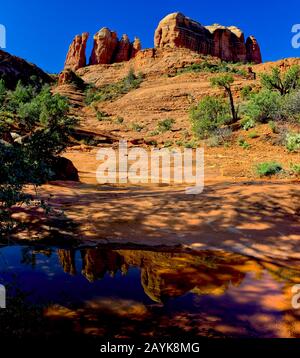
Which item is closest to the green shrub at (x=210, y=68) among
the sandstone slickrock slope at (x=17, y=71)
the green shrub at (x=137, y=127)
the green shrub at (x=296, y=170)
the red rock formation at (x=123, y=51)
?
the red rock formation at (x=123, y=51)

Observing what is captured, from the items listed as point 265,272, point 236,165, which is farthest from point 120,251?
point 236,165

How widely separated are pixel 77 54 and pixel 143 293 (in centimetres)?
8462

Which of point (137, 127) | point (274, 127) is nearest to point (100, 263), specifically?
point (274, 127)

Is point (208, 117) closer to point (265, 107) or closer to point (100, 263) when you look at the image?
point (265, 107)

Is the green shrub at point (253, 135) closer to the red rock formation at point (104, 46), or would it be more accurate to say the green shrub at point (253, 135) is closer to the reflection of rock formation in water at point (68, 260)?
the reflection of rock formation in water at point (68, 260)

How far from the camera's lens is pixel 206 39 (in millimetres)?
82125

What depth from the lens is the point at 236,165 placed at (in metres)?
14.5

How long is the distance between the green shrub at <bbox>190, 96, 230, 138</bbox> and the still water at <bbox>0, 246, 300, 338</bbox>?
1974 cm

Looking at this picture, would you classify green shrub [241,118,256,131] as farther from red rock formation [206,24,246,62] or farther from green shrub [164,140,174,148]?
red rock formation [206,24,246,62]

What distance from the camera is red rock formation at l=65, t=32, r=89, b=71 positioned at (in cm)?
7988

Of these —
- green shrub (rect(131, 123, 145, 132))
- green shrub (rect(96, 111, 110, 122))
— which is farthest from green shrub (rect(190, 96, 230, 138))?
green shrub (rect(96, 111, 110, 122))

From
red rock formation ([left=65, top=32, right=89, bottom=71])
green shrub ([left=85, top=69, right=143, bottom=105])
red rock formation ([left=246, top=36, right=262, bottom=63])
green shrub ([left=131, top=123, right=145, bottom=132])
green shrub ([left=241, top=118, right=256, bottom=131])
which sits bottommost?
green shrub ([left=241, top=118, right=256, bottom=131])

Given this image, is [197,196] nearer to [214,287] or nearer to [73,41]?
[214,287]

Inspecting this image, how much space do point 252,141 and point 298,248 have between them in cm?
1517
